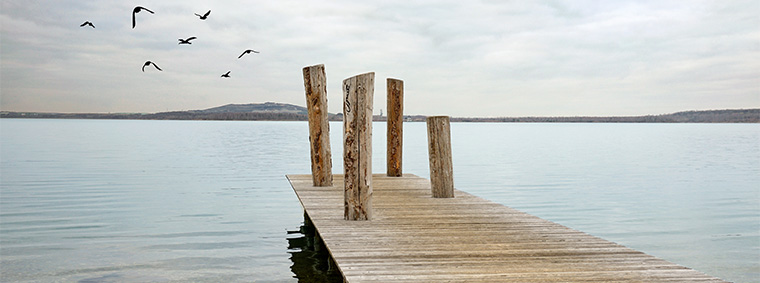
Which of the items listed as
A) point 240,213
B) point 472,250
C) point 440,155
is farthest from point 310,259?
point 240,213

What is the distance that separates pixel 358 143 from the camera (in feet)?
26.1

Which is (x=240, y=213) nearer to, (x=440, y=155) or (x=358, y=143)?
(x=440, y=155)

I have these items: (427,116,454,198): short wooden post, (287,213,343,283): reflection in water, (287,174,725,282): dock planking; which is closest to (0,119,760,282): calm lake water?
(287,213,343,283): reflection in water

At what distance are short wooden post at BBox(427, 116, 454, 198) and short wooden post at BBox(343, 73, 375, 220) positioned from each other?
2.27 meters

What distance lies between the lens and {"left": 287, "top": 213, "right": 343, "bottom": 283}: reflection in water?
8.62 metres

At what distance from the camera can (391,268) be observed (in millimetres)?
5613

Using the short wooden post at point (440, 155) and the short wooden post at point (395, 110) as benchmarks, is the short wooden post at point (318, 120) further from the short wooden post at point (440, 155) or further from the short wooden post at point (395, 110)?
the short wooden post at point (440, 155)

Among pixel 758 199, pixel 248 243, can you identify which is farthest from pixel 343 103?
pixel 758 199

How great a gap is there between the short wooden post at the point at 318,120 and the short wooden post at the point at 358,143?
12.2 feet

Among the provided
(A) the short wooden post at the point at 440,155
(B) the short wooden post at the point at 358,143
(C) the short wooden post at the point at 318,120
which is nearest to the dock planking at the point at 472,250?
(B) the short wooden post at the point at 358,143

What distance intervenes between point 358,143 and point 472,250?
224 centimetres

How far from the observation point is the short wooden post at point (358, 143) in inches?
307

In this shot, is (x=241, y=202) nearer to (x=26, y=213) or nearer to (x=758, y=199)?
(x=26, y=213)

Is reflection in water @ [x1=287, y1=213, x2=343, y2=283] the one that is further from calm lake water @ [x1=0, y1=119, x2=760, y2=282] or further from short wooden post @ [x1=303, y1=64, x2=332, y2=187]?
short wooden post @ [x1=303, y1=64, x2=332, y2=187]
